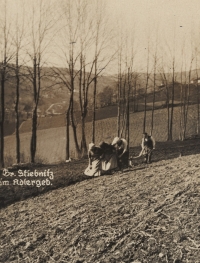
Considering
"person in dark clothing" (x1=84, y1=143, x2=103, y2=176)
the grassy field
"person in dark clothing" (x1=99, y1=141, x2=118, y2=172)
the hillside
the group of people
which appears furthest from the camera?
the grassy field

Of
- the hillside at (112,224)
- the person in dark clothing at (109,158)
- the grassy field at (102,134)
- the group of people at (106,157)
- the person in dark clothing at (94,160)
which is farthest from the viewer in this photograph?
the grassy field at (102,134)

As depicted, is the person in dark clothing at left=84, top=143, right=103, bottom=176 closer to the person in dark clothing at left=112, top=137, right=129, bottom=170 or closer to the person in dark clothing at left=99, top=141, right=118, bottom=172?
the person in dark clothing at left=99, top=141, right=118, bottom=172

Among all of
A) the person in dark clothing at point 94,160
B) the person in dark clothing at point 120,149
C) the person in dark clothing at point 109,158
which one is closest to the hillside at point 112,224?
the person in dark clothing at point 94,160

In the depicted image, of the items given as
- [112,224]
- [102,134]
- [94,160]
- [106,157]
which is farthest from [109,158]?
[102,134]

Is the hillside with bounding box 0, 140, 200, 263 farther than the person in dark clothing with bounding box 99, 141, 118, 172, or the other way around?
the person in dark clothing with bounding box 99, 141, 118, 172

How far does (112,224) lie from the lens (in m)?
6.73

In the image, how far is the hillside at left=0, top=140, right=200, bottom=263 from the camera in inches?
215

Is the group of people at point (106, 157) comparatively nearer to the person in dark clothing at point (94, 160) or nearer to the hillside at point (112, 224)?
the person in dark clothing at point (94, 160)

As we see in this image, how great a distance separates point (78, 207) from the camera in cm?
838

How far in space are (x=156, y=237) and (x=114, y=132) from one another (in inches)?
1207

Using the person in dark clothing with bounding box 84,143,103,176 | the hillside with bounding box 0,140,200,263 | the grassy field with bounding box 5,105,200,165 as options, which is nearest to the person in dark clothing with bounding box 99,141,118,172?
the person in dark clothing with bounding box 84,143,103,176

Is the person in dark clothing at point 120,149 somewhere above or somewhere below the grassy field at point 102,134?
above

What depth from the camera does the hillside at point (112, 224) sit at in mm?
5465

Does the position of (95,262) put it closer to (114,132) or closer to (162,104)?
(114,132)
